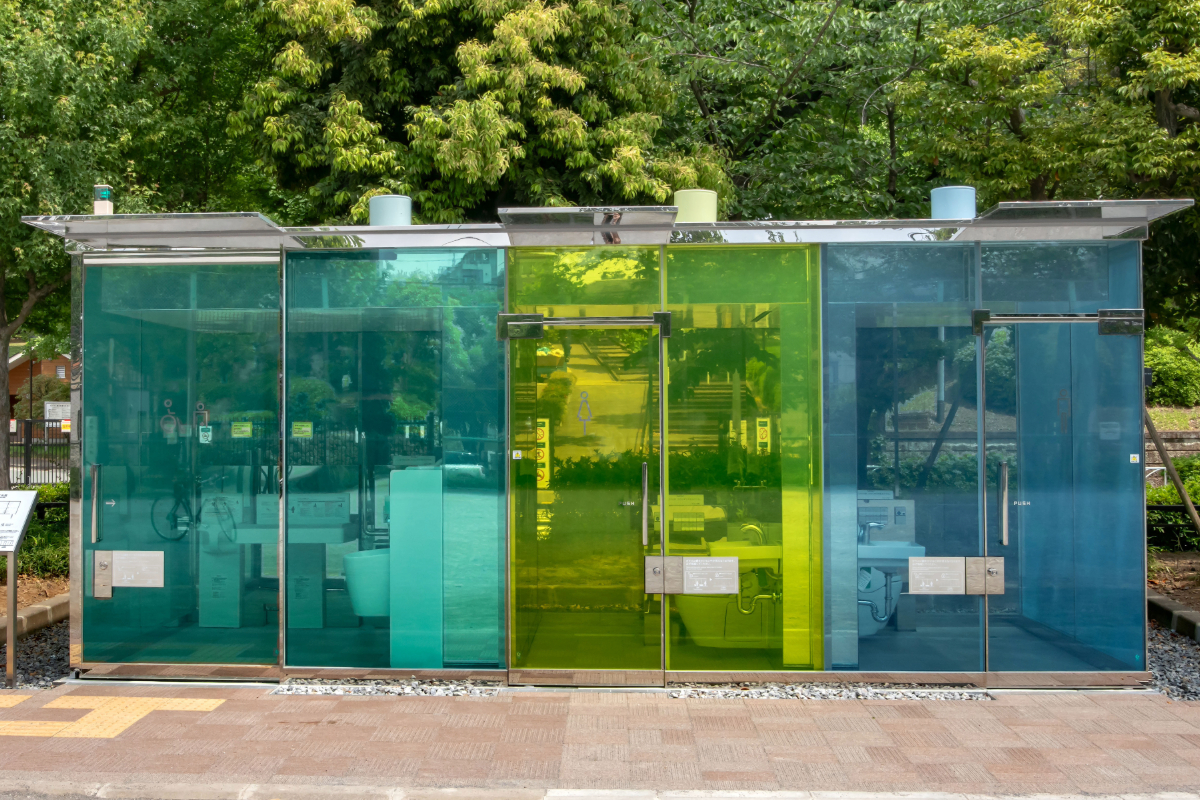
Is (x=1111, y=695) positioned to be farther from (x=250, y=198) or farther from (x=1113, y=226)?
(x=250, y=198)

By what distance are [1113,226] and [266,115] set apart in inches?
357

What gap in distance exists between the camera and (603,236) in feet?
20.1

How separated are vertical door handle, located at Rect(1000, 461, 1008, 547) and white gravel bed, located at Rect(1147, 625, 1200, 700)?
1498mm

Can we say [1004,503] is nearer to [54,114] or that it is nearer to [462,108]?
[462,108]

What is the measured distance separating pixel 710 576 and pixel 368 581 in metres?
2.48

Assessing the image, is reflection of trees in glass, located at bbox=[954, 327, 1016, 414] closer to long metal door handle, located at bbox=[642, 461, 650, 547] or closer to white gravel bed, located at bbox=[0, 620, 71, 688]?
long metal door handle, located at bbox=[642, 461, 650, 547]

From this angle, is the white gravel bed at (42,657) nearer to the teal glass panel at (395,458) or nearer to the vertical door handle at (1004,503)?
the teal glass panel at (395,458)

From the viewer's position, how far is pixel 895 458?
6129 mm

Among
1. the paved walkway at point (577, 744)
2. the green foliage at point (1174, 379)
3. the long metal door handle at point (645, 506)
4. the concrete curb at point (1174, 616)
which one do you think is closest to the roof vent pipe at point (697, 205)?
the long metal door handle at point (645, 506)

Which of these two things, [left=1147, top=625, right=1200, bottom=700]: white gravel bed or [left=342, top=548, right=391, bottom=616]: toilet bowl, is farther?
[left=342, top=548, right=391, bottom=616]: toilet bowl

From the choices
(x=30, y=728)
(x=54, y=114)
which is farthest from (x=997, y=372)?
(x=54, y=114)

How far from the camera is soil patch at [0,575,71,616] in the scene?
8367 millimetres

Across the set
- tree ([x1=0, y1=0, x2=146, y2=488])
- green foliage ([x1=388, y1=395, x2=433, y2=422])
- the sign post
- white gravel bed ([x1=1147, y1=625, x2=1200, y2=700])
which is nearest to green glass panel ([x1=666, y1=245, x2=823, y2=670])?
green foliage ([x1=388, y1=395, x2=433, y2=422])

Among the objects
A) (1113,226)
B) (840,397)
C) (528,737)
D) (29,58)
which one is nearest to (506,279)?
(840,397)
